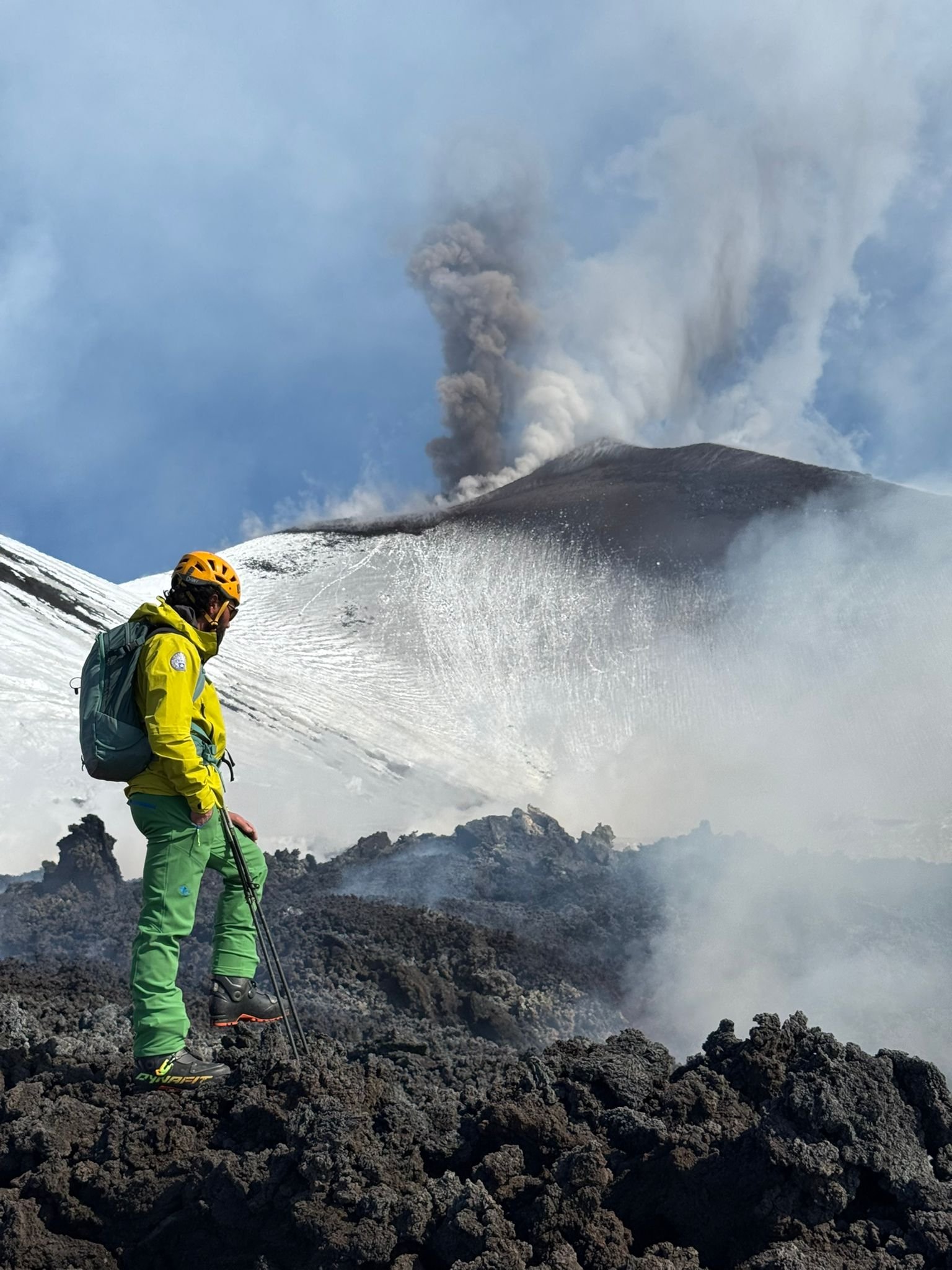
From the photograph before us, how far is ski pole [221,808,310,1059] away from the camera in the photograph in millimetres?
5148

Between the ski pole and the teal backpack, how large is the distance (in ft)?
1.88

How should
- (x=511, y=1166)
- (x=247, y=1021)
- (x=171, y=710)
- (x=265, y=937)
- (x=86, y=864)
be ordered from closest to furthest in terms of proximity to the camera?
(x=511, y=1166)
(x=171, y=710)
(x=265, y=937)
(x=247, y=1021)
(x=86, y=864)

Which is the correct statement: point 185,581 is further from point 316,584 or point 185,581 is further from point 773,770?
point 316,584

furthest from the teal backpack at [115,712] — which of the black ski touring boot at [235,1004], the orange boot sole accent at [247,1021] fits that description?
the orange boot sole accent at [247,1021]

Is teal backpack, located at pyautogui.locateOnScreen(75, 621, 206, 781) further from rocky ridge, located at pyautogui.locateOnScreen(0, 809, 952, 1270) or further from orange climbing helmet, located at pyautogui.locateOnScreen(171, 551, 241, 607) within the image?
rocky ridge, located at pyautogui.locateOnScreen(0, 809, 952, 1270)

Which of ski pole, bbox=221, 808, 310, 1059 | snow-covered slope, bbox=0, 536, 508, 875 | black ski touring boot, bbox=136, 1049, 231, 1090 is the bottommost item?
black ski touring boot, bbox=136, 1049, 231, 1090

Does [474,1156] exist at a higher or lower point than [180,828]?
lower

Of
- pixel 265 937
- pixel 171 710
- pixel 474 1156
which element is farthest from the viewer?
pixel 265 937

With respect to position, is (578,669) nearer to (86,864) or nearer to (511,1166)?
(86,864)

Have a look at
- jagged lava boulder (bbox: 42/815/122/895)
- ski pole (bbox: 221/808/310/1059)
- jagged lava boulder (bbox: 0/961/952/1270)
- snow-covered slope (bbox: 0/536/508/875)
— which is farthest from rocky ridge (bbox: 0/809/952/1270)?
snow-covered slope (bbox: 0/536/508/875)

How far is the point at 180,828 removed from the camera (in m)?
4.91

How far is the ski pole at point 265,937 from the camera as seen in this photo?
515 centimetres

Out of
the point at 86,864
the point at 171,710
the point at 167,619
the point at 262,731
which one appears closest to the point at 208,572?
the point at 167,619

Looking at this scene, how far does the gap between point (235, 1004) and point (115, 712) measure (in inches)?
64.5
